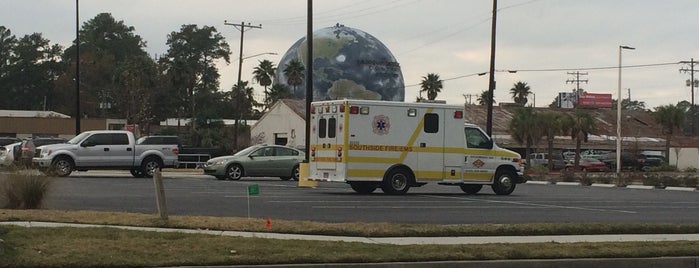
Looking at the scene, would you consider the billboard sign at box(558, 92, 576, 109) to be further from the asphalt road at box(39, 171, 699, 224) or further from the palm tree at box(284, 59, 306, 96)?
the asphalt road at box(39, 171, 699, 224)

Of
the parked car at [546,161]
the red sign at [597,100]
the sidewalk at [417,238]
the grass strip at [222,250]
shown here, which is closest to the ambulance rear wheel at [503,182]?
the sidewalk at [417,238]

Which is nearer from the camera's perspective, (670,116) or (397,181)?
(397,181)

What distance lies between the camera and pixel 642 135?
79.9m

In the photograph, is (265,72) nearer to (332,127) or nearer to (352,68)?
(352,68)

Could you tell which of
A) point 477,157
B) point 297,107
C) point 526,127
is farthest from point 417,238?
point 297,107

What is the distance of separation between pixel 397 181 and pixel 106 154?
519 inches

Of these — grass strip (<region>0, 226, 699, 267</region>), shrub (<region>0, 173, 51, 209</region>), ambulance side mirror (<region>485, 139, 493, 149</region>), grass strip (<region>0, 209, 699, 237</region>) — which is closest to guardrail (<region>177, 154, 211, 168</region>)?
ambulance side mirror (<region>485, 139, 493, 149</region>)

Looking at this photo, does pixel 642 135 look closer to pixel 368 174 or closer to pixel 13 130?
pixel 13 130

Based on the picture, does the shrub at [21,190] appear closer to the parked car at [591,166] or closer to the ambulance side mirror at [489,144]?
the ambulance side mirror at [489,144]

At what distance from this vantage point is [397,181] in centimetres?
2325

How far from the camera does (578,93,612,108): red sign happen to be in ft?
357

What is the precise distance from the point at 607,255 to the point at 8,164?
1147 cm

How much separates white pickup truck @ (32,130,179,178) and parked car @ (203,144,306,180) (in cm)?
215

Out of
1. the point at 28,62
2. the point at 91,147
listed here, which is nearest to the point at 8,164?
the point at 91,147
